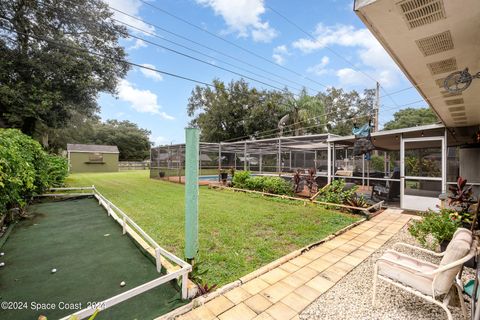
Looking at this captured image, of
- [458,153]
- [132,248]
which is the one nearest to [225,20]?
[132,248]

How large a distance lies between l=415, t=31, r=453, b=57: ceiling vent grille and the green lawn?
317 cm

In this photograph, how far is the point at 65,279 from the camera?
103 inches

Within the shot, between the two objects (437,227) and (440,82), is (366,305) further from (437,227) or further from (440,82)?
(440,82)

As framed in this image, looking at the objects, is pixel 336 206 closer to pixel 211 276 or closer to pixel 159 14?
pixel 211 276

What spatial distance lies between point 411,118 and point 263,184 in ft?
85.7

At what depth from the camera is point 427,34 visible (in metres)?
2.24

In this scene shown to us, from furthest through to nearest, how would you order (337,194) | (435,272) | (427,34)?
(337,194)
(427,34)
(435,272)

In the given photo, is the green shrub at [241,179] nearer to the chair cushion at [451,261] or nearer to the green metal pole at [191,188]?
the green metal pole at [191,188]

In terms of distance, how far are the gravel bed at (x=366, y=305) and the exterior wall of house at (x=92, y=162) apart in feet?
93.8

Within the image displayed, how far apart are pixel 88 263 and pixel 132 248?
626mm

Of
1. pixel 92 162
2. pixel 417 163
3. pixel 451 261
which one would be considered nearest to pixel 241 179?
pixel 417 163

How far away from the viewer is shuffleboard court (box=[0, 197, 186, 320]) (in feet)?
6.99

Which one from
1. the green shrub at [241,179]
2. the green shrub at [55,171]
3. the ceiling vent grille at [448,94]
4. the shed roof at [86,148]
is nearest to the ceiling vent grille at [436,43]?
the ceiling vent grille at [448,94]

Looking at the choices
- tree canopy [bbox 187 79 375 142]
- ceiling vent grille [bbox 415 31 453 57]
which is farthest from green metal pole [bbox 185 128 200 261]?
tree canopy [bbox 187 79 375 142]
